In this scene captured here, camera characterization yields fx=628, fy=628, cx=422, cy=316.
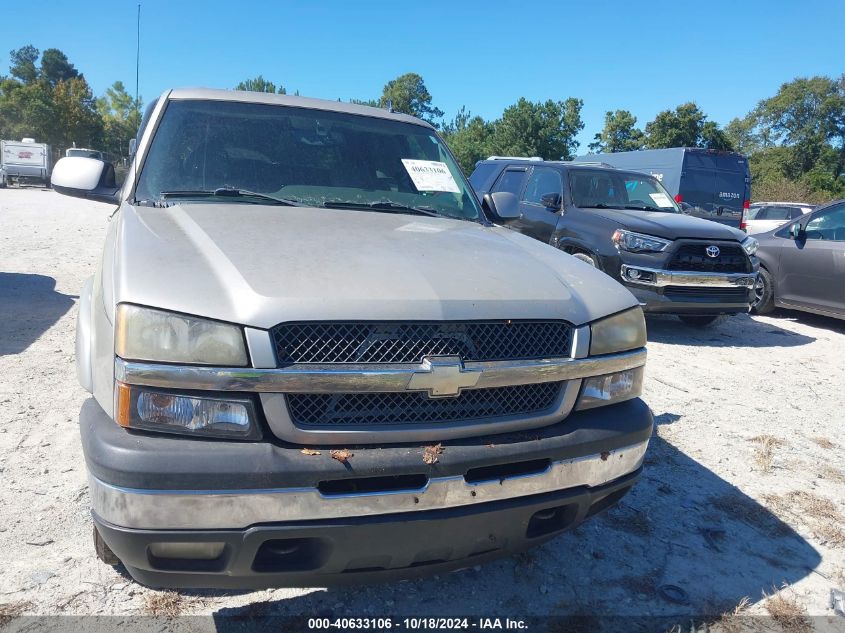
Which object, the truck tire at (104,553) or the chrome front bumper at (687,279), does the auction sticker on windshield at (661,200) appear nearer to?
the chrome front bumper at (687,279)

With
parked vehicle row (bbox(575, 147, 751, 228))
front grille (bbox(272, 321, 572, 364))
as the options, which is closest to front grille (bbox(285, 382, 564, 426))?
front grille (bbox(272, 321, 572, 364))

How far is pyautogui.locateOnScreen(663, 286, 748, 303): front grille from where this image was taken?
6.68 m

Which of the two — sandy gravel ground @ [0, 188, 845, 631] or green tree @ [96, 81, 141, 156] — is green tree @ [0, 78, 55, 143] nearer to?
green tree @ [96, 81, 141, 156]

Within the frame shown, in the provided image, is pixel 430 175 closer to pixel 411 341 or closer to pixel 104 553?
pixel 411 341

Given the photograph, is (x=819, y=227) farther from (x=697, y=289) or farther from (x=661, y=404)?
(x=661, y=404)

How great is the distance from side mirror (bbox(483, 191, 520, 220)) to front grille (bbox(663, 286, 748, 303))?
→ 359 cm

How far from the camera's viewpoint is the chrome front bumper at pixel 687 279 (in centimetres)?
662

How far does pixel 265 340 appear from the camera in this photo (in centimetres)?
175

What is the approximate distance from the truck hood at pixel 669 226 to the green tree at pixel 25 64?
105m

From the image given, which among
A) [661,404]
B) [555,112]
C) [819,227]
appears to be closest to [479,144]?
[555,112]

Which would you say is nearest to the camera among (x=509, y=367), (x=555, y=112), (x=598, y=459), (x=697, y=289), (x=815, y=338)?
(x=509, y=367)

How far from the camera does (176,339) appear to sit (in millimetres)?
1748

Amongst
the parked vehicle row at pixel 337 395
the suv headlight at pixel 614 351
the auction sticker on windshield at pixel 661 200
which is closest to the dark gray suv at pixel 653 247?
the auction sticker on windshield at pixel 661 200

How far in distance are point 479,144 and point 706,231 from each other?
48.7m
